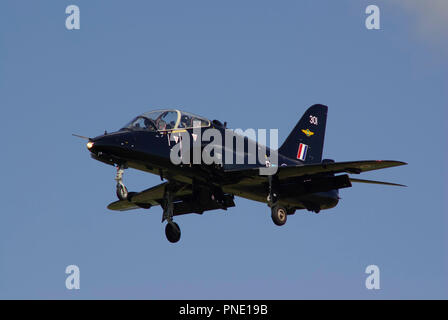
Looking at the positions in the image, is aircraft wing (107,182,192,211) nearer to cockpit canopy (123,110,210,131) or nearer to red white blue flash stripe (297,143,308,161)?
cockpit canopy (123,110,210,131)

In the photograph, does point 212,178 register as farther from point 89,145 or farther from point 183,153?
point 89,145

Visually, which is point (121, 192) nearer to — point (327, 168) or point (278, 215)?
point (278, 215)

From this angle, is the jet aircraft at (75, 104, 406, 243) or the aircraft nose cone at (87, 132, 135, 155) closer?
the aircraft nose cone at (87, 132, 135, 155)

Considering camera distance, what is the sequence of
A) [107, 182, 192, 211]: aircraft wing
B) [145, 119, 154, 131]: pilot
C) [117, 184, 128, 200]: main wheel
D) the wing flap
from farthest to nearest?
[107, 182, 192, 211]: aircraft wing
[145, 119, 154, 131]: pilot
the wing flap
[117, 184, 128, 200]: main wheel

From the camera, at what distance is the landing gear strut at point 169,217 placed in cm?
3538

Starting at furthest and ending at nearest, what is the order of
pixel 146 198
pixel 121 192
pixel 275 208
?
1. pixel 146 198
2. pixel 275 208
3. pixel 121 192

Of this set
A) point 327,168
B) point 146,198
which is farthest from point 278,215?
point 146,198

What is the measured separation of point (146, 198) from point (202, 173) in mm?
4888

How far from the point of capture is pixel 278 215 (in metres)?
34.4

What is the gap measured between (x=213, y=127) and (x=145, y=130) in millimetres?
3069

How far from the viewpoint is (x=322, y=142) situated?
40875mm

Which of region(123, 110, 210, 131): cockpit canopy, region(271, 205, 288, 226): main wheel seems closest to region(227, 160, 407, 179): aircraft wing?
region(271, 205, 288, 226): main wheel

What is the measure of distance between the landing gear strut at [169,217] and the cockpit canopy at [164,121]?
12.2 ft

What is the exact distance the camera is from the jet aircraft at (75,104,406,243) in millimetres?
31906
